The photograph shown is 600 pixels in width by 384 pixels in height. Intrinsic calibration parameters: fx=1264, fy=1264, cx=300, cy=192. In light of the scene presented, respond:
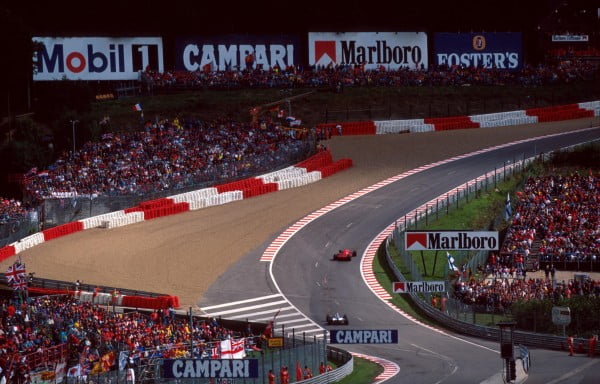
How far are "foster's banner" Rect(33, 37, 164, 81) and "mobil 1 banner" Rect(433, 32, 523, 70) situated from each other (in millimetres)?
20524

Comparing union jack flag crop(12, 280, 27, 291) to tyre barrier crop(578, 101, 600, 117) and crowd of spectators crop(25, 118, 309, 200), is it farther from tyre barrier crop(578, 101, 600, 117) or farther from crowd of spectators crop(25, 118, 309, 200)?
tyre barrier crop(578, 101, 600, 117)

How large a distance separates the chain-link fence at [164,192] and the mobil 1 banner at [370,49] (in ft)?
38.9

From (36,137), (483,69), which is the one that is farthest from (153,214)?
(483,69)

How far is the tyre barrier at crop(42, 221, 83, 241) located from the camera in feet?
209

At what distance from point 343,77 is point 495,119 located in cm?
1126

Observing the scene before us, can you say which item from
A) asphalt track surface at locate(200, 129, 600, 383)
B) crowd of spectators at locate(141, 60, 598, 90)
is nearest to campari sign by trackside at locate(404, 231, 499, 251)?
asphalt track surface at locate(200, 129, 600, 383)

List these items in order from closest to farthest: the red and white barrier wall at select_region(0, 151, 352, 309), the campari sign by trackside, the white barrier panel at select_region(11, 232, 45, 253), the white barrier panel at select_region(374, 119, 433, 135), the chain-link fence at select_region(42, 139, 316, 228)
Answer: the campari sign by trackside < the red and white barrier wall at select_region(0, 151, 352, 309) < the white barrier panel at select_region(11, 232, 45, 253) < the chain-link fence at select_region(42, 139, 316, 228) < the white barrier panel at select_region(374, 119, 433, 135)

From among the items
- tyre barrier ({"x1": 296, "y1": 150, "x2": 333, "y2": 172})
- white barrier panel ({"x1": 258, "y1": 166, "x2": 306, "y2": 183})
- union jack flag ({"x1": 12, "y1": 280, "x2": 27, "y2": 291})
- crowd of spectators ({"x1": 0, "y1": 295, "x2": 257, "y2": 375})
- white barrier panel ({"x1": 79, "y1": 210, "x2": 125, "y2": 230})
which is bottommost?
crowd of spectators ({"x1": 0, "y1": 295, "x2": 257, "y2": 375})

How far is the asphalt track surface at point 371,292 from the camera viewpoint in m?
43.7

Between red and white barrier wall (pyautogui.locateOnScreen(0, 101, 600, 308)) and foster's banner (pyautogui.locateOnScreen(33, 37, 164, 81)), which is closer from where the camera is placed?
red and white barrier wall (pyautogui.locateOnScreen(0, 101, 600, 308))

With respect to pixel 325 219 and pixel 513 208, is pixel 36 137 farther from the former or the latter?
pixel 513 208

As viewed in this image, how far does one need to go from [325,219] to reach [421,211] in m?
5.27

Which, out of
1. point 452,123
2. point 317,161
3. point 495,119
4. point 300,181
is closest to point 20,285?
point 300,181

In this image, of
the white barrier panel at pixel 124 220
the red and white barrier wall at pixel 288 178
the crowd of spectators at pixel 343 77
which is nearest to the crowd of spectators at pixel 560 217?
the red and white barrier wall at pixel 288 178
